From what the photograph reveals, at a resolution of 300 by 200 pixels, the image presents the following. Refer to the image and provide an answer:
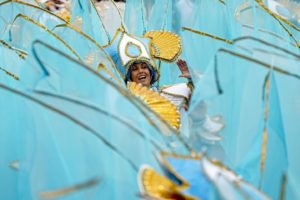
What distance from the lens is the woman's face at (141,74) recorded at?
4.68 metres

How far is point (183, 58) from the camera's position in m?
5.01

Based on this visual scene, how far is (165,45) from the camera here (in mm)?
4961

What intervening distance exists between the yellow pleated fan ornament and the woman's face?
181 mm

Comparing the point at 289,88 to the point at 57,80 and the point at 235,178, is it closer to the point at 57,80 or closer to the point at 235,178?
the point at 235,178

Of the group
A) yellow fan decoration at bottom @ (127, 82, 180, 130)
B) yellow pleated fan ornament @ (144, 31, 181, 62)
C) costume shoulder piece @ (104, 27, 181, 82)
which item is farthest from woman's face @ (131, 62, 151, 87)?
yellow fan decoration at bottom @ (127, 82, 180, 130)

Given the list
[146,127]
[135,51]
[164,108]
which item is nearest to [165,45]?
[135,51]

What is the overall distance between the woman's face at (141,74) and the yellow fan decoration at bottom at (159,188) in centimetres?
205

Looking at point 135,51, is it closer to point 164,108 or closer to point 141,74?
point 141,74

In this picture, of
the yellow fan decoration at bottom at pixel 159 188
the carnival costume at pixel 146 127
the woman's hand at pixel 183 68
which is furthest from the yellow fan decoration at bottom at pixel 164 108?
the yellow fan decoration at bottom at pixel 159 188

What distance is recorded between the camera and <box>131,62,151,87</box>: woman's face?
4.68 m

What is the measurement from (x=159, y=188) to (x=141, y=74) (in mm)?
2124

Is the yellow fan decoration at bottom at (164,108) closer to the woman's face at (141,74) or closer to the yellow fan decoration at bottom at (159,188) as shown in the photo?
the woman's face at (141,74)

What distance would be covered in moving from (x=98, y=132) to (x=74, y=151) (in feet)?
0.35

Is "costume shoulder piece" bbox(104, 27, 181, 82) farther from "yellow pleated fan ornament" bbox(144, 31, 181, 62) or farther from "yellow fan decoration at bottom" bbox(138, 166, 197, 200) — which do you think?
"yellow fan decoration at bottom" bbox(138, 166, 197, 200)
